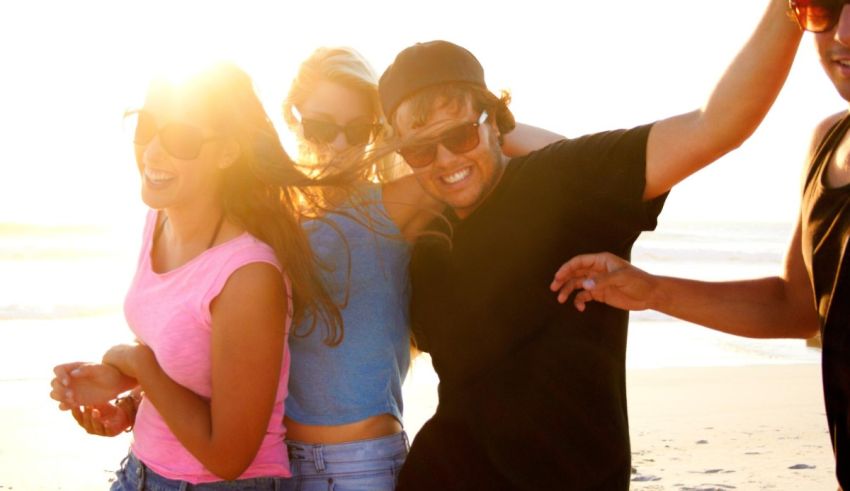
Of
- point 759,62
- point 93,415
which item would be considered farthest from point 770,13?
point 93,415

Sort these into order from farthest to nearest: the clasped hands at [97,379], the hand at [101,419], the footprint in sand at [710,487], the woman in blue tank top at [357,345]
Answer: the footprint in sand at [710,487], the hand at [101,419], the woman in blue tank top at [357,345], the clasped hands at [97,379]

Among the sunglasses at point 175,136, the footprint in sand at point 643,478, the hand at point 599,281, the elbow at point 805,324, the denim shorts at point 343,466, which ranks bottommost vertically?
the footprint in sand at point 643,478

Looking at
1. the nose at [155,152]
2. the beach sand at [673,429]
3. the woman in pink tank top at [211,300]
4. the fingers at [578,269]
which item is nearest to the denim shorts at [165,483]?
the woman in pink tank top at [211,300]

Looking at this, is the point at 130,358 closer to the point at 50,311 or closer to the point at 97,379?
the point at 97,379

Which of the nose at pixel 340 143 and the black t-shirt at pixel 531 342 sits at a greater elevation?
the nose at pixel 340 143

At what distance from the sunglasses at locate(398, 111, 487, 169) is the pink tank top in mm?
542

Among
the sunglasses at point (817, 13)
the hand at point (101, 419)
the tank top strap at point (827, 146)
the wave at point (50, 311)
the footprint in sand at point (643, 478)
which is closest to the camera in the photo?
the sunglasses at point (817, 13)

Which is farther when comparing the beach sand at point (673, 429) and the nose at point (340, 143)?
the beach sand at point (673, 429)

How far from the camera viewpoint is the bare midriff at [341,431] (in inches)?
125

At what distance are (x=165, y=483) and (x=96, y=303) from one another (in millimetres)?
12730

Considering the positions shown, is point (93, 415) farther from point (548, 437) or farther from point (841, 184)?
point (841, 184)

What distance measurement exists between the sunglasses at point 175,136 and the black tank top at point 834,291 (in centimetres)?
173

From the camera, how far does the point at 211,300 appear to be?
2.84m

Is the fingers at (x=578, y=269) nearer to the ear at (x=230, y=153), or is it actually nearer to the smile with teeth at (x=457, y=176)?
the smile with teeth at (x=457, y=176)
